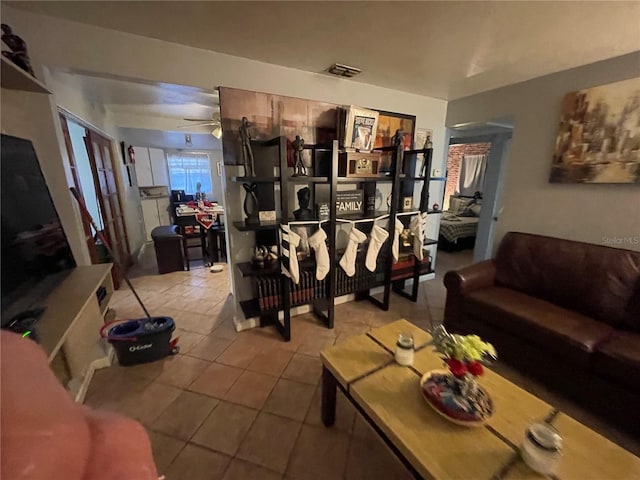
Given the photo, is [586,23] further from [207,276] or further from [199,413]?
[207,276]

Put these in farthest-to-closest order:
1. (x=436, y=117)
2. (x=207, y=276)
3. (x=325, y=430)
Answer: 1. (x=207, y=276)
2. (x=436, y=117)
3. (x=325, y=430)

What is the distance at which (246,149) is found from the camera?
1929 millimetres

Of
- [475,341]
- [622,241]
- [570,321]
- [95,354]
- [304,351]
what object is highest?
[622,241]

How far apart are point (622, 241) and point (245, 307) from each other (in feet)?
9.81

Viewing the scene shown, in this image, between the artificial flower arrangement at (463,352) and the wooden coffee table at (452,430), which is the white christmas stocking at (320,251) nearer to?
the wooden coffee table at (452,430)

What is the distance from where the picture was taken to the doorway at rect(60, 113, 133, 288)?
102 inches

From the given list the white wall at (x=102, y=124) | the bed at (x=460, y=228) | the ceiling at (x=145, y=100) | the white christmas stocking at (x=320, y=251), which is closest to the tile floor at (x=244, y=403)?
the white christmas stocking at (x=320, y=251)

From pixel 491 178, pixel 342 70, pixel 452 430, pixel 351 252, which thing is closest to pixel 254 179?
pixel 351 252

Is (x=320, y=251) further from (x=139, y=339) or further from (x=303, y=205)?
(x=139, y=339)

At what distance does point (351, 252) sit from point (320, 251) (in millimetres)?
339

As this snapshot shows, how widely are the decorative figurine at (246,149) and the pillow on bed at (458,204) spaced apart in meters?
4.88

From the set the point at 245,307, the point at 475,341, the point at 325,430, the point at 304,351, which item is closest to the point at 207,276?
the point at 245,307

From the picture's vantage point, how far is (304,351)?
6.86 feet

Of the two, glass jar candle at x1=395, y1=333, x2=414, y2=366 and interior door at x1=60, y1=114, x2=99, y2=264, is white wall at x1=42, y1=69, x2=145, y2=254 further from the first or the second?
glass jar candle at x1=395, y1=333, x2=414, y2=366
